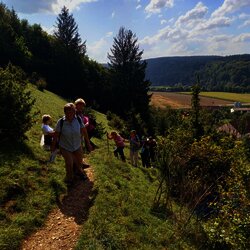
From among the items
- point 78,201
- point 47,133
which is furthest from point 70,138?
point 47,133

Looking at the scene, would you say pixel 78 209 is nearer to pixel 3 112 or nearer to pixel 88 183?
pixel 88 183

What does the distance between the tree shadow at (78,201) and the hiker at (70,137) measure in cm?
37

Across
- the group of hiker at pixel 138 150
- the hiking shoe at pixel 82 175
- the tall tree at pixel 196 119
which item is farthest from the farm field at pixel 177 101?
the hiking shoe at pixel 82 175

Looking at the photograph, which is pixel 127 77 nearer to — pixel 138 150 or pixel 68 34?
pixel 68 34

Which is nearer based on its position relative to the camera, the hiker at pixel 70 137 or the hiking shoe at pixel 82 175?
the hiker at pixel 70 137

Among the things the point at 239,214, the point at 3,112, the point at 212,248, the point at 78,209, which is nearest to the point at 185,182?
the point at 212,248

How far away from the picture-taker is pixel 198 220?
468 inches

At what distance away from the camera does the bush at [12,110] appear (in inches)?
475

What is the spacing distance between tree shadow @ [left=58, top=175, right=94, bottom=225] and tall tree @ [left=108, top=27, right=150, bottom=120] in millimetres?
39826

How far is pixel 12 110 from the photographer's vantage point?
39.9 ft

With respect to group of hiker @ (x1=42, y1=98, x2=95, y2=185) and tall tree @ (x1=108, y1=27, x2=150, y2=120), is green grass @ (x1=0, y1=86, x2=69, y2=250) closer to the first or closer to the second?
group of hiker @ (x1=42, y1=98, x2=95, y2=185)

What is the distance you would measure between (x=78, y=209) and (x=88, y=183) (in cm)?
170

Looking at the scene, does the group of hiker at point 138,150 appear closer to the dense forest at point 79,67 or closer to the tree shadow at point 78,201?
the tree shadow at point 78,201

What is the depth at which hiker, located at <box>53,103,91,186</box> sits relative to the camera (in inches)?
390
